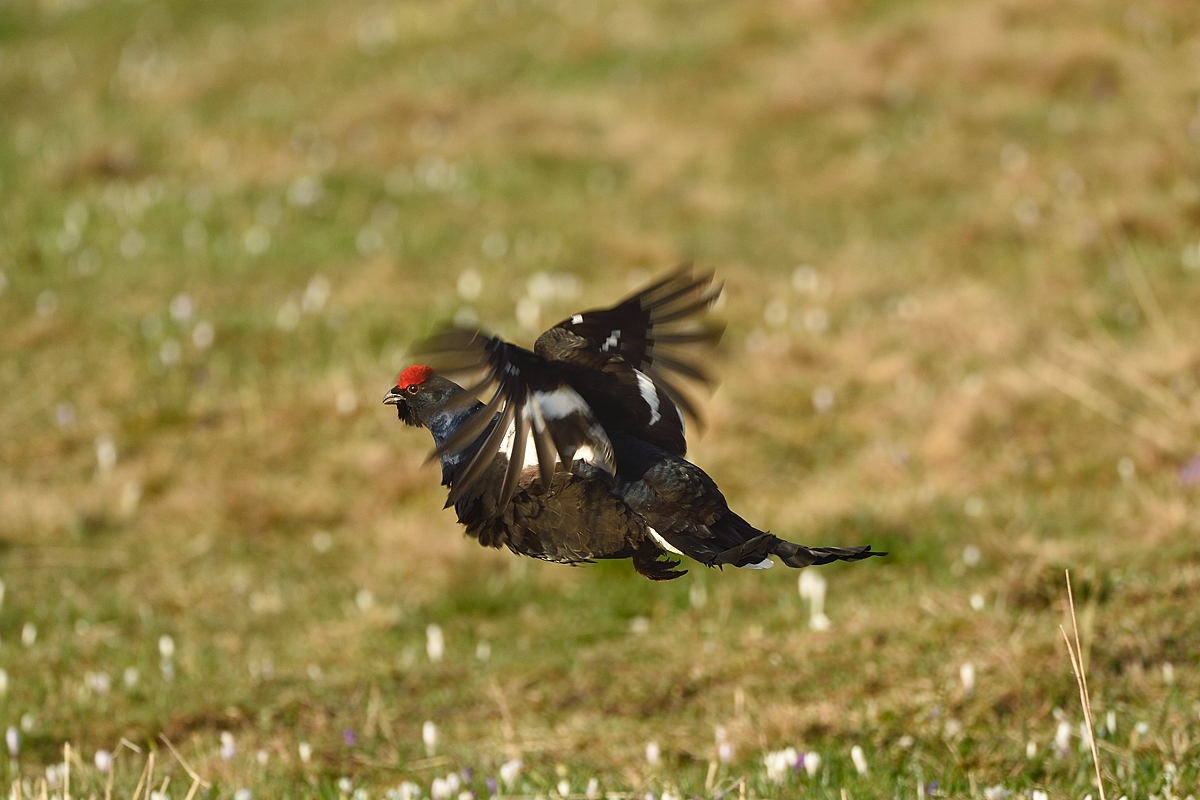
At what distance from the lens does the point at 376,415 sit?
34.2ft

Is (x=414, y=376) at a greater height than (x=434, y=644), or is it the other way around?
(x=414, y=376)

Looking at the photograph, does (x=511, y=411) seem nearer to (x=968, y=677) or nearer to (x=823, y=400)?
(x=968, y=677)

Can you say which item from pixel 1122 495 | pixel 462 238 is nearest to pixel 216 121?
pixel 462 238

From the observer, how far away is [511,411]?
3904 mm

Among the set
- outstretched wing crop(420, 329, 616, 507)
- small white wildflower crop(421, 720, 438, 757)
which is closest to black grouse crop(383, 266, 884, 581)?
outstretched wing crop(420, 329, 616, 507)

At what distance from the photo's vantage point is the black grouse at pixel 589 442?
387 cm

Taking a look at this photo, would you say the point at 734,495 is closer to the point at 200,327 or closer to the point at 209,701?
the point at 209,701

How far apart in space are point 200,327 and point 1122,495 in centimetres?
731

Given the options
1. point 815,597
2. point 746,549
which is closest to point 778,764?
point 746,549

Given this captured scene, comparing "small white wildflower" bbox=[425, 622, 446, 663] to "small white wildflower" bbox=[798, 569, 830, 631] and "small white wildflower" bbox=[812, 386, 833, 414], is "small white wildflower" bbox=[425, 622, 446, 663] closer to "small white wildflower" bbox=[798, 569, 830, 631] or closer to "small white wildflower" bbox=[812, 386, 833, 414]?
"small white wildflower" bbox=[798, 569, 830, 631]

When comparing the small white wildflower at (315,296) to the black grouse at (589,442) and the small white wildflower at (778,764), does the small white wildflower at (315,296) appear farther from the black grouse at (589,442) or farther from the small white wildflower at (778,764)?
the small white wildflower at (778,764)

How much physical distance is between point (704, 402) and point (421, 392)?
6329 mm

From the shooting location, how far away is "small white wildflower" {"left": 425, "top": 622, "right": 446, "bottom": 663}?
7.39 meters

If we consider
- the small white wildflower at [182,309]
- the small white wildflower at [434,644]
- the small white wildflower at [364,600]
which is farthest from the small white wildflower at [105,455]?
the small white wildflower at [434,644]
